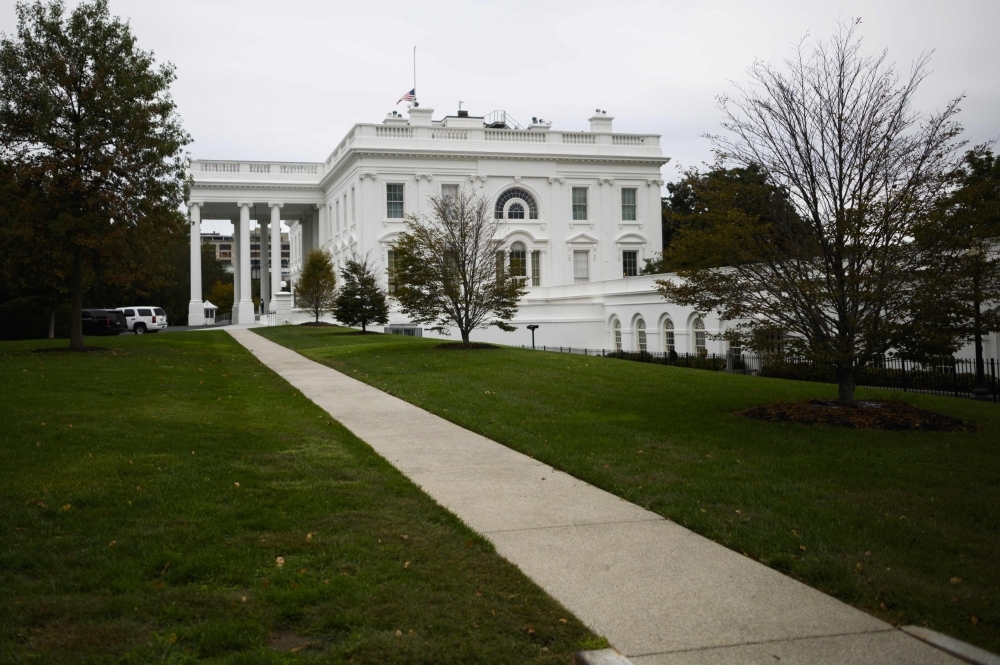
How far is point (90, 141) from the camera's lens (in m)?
24.2

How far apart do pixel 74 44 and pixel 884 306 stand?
23.5 metres

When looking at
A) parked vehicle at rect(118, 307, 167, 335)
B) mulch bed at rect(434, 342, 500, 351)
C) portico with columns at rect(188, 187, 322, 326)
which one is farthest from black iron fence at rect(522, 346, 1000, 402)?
portico with columns at rect(188, 187, 322, 326)

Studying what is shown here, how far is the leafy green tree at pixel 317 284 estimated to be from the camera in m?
47.6

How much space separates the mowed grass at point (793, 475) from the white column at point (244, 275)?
153ft

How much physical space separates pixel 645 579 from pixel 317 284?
4355 cm

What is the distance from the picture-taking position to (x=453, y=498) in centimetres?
823

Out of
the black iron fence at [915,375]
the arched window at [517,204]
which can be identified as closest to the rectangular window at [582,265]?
the arched window at [517,204]

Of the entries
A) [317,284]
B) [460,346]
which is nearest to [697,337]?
[460,346]

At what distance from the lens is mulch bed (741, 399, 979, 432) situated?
12.7m

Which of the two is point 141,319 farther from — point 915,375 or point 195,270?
point 915,375

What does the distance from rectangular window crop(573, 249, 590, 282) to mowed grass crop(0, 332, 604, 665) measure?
50.2 meters

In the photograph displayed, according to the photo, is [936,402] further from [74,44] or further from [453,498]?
[74,44]

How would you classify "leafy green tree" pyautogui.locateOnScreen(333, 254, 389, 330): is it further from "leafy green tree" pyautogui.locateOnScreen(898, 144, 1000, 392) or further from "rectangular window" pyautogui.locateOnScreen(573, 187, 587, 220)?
"leafy green tree" pyautogui.locateOnScreen(898, 144, 1000, 392)

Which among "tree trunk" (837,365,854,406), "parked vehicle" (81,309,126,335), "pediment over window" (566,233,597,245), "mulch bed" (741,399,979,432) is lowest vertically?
"mulch bed" (741,399,979,432)
